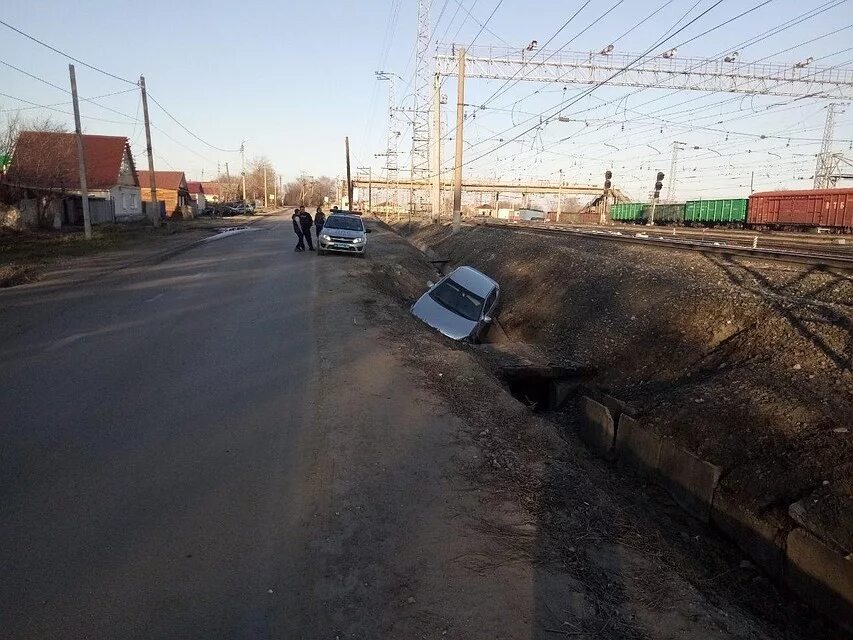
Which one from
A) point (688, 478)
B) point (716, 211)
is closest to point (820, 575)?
point (688, 478)

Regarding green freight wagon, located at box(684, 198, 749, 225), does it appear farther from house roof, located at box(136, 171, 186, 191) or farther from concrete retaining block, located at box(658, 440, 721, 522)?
house roof, located at box(136, 171, 186, 191)

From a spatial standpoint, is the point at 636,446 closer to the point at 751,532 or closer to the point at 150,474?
the point at 751,532

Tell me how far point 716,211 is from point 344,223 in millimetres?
37698

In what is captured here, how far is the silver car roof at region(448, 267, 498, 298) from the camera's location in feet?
39.3

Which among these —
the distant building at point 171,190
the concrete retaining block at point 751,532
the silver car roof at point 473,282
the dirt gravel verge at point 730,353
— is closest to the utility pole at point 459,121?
the dirt gravel verge at point 730,353

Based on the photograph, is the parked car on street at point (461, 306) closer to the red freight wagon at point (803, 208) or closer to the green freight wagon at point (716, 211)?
the red freight wagon at point (803, 208)

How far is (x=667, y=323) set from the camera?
9758mm

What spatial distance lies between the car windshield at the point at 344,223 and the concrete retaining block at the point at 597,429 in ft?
49.2

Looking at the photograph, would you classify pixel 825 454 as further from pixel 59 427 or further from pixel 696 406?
pixel 59 427

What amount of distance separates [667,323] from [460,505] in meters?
6.82

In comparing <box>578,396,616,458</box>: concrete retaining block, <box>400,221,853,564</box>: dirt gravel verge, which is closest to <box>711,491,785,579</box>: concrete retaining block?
<box>400,221,853,564</box>: dirt gravel verge

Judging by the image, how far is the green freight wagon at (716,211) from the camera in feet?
143

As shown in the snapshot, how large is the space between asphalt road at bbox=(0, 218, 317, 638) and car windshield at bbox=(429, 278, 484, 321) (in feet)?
11.7

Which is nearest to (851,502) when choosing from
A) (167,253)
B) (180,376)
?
(180,376)
